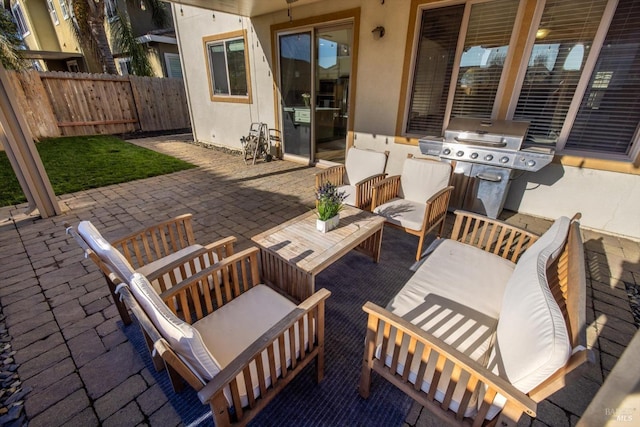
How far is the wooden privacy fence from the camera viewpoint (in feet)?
24.0

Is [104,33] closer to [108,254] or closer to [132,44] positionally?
[132,44]

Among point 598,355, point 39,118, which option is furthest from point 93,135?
point 598,355

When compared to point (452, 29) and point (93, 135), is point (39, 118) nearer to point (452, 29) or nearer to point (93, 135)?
point (93, 135)

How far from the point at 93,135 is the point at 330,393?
10.6m

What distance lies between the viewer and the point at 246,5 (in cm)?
481

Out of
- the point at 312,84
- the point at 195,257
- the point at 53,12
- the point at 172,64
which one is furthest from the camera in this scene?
the point at 53,12

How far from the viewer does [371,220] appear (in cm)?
248

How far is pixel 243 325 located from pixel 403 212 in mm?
2006

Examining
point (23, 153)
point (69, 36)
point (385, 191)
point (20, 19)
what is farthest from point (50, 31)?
point (385, 191)

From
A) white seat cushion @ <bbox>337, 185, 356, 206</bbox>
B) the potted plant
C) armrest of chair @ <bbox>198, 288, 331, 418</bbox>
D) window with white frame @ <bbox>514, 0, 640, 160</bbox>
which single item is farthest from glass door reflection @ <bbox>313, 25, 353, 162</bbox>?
armrest of chair @ <bbox>198, 288, 331, 418</bbox>

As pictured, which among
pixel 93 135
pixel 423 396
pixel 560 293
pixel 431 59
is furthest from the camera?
pixel 93 135

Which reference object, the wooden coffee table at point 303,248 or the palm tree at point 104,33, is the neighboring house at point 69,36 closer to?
the palm tree at point 104,33

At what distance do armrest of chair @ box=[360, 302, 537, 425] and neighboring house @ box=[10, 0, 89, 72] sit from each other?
56.9 ft

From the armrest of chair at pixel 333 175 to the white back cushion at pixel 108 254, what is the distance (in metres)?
2.28
